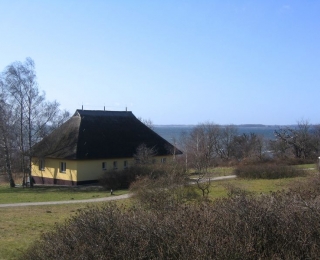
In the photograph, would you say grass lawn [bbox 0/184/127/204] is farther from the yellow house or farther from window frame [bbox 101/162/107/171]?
window frame [bbox 101/162/107/171]

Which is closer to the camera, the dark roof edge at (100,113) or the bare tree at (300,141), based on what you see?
the dark roof edge at (100,113)

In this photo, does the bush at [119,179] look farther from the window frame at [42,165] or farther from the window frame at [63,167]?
the window frame at [42,165]

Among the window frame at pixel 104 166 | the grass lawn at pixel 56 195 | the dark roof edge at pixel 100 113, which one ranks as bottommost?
the grass lawn at pixel 56 195

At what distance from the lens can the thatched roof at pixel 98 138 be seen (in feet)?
133

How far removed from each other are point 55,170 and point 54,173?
0.36 m

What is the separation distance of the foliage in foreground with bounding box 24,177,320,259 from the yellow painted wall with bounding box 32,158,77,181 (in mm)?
32791

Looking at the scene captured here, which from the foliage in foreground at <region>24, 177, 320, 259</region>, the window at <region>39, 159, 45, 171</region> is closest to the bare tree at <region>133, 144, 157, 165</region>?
the window at <region>39, 159, 45, 171</region>

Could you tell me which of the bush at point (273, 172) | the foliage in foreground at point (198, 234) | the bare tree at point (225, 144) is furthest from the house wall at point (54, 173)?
the foliage in foreground at point (198, 234)

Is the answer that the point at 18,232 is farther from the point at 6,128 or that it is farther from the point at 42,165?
the point at 42,165

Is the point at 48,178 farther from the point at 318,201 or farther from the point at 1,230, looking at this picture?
the point at 318,201

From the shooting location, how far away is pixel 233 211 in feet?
22.6

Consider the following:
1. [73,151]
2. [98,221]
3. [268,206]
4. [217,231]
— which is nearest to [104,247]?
[98,221]

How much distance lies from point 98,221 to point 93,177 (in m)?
33.8

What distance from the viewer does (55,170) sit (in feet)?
136
